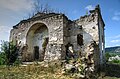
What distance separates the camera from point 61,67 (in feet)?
36.3

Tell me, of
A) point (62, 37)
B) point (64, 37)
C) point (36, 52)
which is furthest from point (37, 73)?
point (36, 52)

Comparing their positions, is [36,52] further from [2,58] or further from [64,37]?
[64,37]

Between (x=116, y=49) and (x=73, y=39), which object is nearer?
(x=73, y=39)

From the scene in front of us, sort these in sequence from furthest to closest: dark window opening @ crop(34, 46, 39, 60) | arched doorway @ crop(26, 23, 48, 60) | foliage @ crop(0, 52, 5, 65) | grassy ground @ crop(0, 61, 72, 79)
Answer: dark window opening @ crop(34, 46, 39, 60) < arched doorway @ crop(26, 23, 48, 60) < foliage @ crop(0, 52, 5, 65) < grassy ground @ crop(0, 61, 72, 79)

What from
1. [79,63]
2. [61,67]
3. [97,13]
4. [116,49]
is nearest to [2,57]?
[61,67]

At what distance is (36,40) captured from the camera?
16.4 m

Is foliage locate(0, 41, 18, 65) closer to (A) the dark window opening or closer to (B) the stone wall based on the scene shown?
(B) the stone wall

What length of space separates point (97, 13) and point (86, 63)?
468cm

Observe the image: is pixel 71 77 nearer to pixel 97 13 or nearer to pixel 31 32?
pixel 97 13

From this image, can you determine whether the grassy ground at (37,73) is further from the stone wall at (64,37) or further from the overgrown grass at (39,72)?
the stone wall at (64,37)

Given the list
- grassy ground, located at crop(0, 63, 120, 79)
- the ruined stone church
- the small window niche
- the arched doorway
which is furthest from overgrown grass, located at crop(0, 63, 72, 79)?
the arched doorway

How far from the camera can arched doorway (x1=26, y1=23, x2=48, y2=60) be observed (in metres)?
15.8

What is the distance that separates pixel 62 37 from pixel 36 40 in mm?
4151

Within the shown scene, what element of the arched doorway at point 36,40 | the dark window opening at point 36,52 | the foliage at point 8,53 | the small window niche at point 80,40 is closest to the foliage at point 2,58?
the foliage at point 8,53
